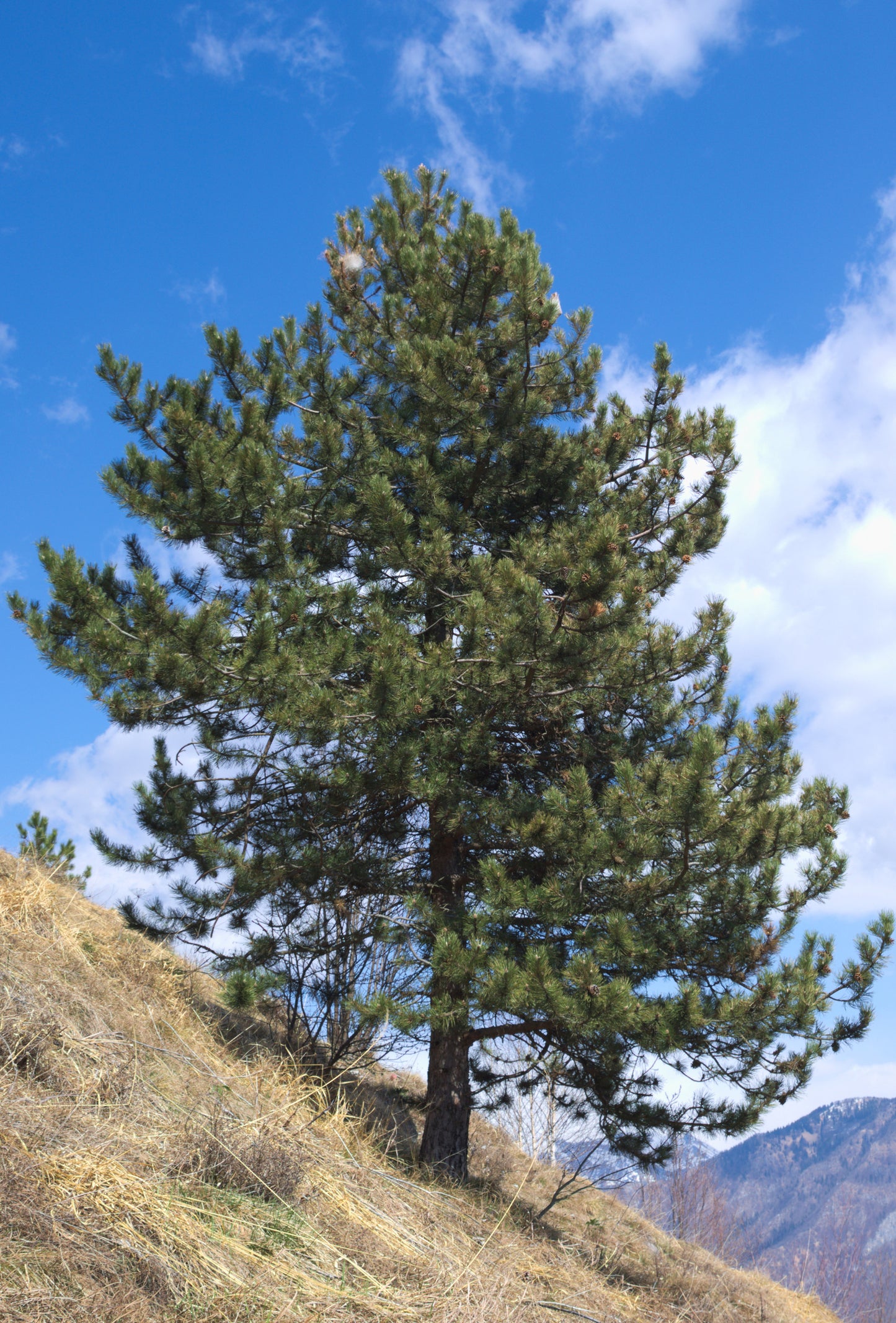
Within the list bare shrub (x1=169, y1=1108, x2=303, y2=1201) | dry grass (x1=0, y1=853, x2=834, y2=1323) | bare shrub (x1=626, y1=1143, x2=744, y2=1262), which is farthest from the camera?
bare shrub (x1=626, y1=1143, x2=744, y2=1262)

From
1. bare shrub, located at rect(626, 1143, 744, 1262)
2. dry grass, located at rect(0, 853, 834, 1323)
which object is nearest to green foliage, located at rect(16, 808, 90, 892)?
dry grass, located at rect(0, 853, 834, 1323)

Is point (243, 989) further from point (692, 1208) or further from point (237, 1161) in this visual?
point (692, 1208)

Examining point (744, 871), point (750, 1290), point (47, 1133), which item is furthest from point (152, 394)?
point (750, 1290)

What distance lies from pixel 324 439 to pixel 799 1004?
6.04m

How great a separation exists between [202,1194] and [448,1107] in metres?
3.81

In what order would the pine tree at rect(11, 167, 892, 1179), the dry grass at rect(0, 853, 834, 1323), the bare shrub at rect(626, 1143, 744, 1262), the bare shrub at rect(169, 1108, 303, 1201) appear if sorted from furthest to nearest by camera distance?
the bare shrub at rect(626, 1143, 744, 1262) < the pine tree at rect(11, 167, 892, 1179) < the bare shrub at rect(169, 1108, 303, 1201) < the dry grass at rect(0, 853, 834, 1323)

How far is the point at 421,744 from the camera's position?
271 inches

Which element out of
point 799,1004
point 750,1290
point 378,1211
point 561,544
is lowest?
point 750,1290

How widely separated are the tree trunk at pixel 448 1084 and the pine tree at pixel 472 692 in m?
0.03

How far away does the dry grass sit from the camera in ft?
10.9

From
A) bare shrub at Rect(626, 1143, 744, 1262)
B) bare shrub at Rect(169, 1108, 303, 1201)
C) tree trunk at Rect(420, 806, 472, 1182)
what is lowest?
bare shrub at Rect(626, 1143, 744, 1262)

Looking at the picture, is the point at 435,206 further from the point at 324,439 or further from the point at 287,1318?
the point at 287,1318

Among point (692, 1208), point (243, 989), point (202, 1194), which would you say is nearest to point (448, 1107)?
point (243, 989)

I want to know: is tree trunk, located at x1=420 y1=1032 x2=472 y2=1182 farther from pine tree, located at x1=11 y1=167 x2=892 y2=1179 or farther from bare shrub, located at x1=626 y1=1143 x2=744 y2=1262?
bare shrub, located at x1=626 y1=1143 x2=744 y2=1262
